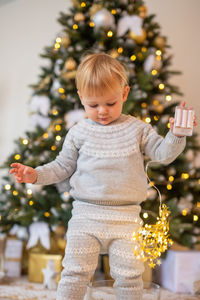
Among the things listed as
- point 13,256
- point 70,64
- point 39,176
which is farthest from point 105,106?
point 13,256

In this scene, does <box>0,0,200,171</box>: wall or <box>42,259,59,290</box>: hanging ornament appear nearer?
<box>42,259,59,290</box>: hanging ornament

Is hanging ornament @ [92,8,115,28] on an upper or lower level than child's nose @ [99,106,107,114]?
upper

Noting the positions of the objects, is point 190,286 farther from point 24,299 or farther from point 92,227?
point 92,227

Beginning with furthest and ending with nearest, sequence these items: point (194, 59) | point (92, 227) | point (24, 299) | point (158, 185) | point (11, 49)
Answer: point (11, 49) → point (194, 59) → point (158, 185) → point (24, 299) → point (92, 227)

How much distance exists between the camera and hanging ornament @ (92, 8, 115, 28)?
174 cm

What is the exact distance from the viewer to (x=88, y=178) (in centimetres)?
109

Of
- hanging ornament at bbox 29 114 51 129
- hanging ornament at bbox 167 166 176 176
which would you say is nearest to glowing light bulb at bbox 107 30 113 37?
hanging ornament at bbox 29 114 51 129

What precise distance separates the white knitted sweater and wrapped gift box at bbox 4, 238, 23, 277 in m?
0.93

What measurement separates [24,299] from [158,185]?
2.68ft

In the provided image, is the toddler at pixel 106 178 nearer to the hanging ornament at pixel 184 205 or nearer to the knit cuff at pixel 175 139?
the knit cuff at pixel 175 139

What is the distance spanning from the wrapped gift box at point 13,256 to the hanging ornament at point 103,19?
3.90ft

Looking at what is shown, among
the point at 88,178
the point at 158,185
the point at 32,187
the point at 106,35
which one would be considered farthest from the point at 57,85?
the point at 88,178

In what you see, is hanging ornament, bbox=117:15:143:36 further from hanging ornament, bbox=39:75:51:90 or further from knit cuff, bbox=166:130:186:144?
knit cuff, bbox=166:130:186:144

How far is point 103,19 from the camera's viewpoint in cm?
174
